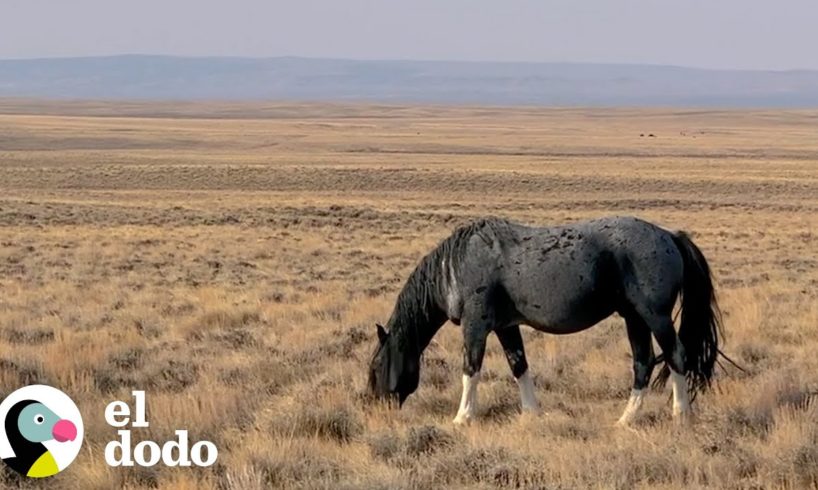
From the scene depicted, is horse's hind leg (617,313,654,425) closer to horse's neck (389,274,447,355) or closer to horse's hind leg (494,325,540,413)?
horse's hind leg (494,325,540,413)

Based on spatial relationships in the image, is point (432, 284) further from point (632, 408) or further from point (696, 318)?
point (696, 318)

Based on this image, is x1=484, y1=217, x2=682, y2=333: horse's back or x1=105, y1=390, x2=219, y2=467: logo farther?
x1=484, y1=217, x2=682, y2=333: horse's back

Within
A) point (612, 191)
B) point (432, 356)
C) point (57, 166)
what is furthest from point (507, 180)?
point (432, 356)

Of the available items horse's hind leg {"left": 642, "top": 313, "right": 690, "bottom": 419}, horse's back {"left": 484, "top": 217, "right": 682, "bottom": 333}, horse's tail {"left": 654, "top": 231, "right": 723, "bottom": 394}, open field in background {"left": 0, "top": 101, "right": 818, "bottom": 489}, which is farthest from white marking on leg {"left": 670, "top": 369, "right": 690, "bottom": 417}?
horse's back {"left": 484, "top": 217, "right": 682, "bottom": 333}

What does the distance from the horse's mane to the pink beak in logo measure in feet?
8.56

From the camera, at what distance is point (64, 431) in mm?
6812

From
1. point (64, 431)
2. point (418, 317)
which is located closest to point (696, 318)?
point (418, 317)

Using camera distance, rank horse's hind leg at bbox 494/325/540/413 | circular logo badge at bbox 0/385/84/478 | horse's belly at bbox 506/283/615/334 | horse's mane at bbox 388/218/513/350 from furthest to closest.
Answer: horse's mane at bbox 388/218/513/350, horse's hind leg at bbox 494/325/540/413, horse's belly at bbox 506/283/615/334, circular logo badge at bbox 0/385/84/478

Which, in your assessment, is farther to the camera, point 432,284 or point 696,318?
point 432,284

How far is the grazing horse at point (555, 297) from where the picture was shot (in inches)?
304

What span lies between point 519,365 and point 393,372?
978 mm

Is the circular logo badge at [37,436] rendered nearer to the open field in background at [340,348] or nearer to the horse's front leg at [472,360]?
the open field in background at [340,348]

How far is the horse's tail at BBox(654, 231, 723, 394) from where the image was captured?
8117 millimetres

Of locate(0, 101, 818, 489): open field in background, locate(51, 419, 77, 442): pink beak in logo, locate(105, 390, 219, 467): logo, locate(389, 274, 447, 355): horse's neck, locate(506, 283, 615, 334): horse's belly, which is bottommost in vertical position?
locate(0, 101, 818, 489): open field in background
